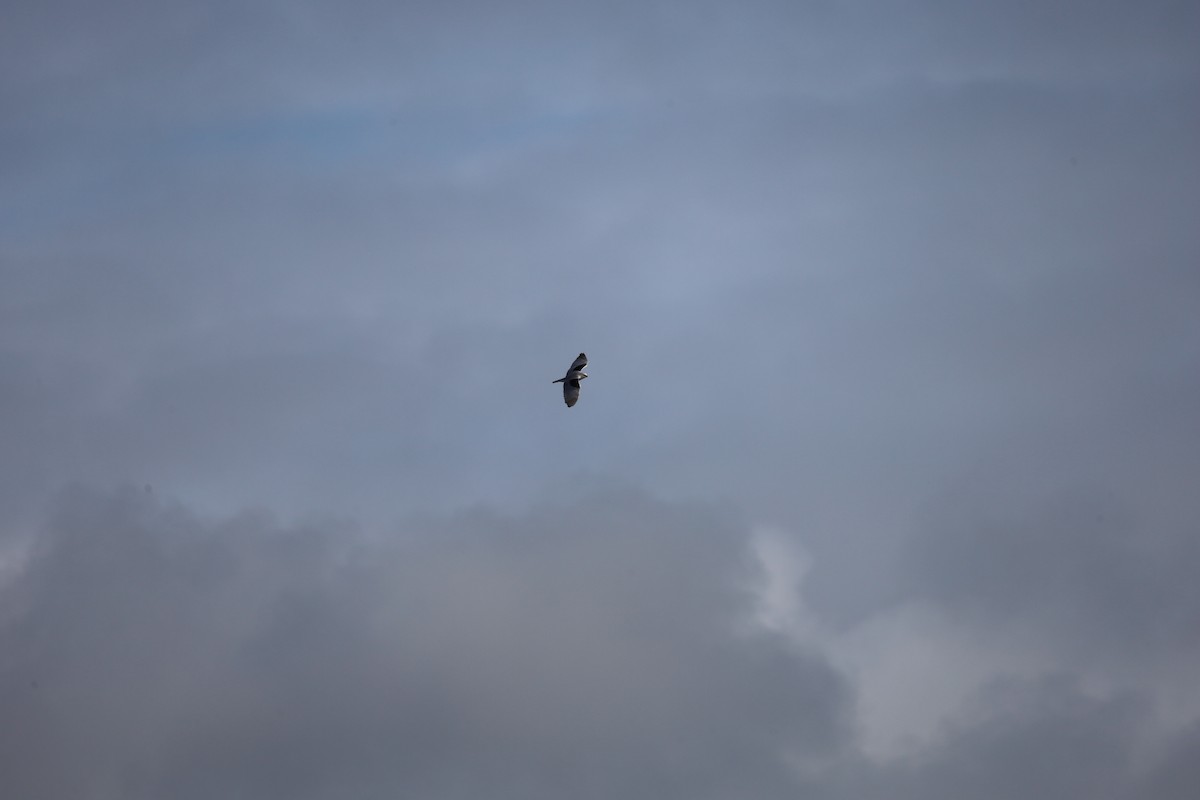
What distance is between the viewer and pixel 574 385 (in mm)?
39031
